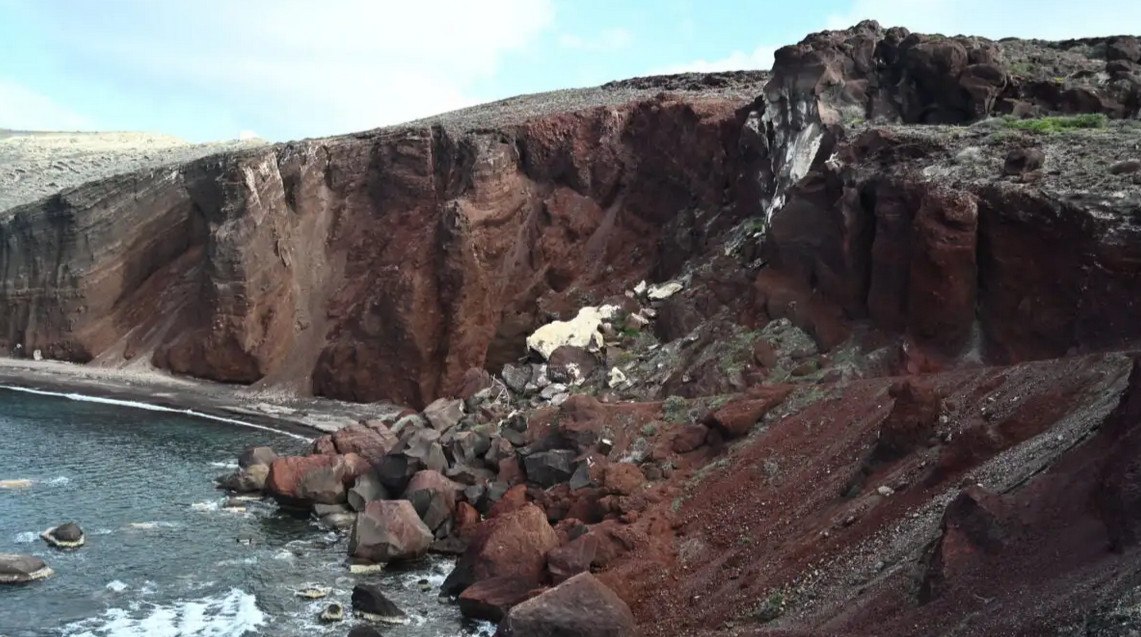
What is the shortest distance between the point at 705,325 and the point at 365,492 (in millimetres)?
11892

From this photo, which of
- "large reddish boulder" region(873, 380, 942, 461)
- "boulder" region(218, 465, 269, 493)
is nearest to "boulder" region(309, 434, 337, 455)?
"boulder" region(218, 465, 269, 493)

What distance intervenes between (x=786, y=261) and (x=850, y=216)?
3.41 meters

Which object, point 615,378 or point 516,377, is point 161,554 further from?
point 615,378

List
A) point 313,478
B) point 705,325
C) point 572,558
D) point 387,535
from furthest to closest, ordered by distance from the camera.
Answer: point 705,325
point 313,478
point 387,535
point 572,558

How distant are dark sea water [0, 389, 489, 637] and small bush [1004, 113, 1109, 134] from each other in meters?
19.6

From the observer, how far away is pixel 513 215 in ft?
145

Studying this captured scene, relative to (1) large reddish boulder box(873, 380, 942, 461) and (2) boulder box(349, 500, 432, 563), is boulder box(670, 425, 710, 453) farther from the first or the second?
(2) boulder box(349, 500, 432, 563)

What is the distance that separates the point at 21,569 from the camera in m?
21.5

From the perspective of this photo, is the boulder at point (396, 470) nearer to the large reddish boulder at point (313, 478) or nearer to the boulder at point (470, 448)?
the large reddish boulder at point (313, 478)

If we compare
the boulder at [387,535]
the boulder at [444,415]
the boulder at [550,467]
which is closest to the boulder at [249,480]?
the boulder at [444,415]

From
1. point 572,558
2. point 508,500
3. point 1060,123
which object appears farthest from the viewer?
point 1060,123

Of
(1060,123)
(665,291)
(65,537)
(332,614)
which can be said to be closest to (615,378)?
A: (665,291)

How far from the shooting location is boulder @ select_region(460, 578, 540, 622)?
20062 millimetres

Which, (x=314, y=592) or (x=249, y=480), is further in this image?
(x=249, y=480)
